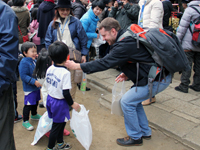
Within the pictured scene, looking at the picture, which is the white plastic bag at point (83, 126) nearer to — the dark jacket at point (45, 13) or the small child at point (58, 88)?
the small child at point (58, 88)

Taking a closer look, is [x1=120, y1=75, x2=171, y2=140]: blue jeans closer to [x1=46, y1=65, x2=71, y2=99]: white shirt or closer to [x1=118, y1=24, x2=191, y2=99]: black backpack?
[x1=118, y1=24, x2=191, y2=99]: black backpack

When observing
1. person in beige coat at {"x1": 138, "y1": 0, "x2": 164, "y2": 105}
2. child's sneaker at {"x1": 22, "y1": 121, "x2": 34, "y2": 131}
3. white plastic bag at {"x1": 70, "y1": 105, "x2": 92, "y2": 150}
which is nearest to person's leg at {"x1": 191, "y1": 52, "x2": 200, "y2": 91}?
person in beige coat at {"x1": 138, "y1": 0, "x2": 164, "y2": 105}

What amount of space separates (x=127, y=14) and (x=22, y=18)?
2658 mm

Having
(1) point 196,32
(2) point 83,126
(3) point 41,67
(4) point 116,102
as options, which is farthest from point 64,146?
(1) point 196,32

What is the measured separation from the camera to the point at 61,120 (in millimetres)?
2357

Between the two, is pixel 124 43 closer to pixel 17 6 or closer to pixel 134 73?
pixel 134 73

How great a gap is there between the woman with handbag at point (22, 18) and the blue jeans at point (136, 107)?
11.1ft

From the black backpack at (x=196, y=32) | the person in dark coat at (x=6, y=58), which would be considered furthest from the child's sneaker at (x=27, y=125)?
the black backpack at (x=196, y=32)

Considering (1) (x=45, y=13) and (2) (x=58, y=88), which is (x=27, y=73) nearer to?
(2) (x=58, y=88)

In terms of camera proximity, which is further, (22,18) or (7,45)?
(22,18)

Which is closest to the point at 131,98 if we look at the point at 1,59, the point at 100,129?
the point at 100,129

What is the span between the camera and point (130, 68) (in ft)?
8.33

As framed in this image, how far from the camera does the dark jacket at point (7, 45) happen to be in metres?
1.60

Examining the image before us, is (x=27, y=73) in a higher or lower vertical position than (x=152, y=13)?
lower
